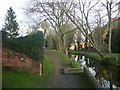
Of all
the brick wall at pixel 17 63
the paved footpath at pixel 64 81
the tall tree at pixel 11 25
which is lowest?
the paved footpath at pixel 64 81

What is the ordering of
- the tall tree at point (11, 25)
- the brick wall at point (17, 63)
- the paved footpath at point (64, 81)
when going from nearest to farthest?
the paved footpath at point (64, 81) < the brick wall at point (17, 63) < the tall tree at point (11, 25)

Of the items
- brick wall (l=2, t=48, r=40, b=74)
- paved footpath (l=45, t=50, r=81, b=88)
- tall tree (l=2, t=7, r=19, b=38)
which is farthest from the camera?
tall tree (l=2, t=7, r=19, b=38)

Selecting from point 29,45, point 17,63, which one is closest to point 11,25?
point 29,45

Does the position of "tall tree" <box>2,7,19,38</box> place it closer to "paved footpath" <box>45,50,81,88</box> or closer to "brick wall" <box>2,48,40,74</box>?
"brick wall" <box>2,48,40,74</box>

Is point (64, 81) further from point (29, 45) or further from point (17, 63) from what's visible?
point (29, 45)

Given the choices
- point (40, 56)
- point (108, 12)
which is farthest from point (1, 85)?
point (108, 12)

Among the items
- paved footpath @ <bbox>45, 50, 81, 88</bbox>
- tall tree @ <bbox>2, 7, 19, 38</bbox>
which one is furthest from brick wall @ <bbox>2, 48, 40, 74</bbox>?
tall tree @ <bbox>2, 7, 19, 38</bbox>

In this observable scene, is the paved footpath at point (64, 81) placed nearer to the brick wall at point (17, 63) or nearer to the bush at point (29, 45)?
the brick wall at point (17, 63)

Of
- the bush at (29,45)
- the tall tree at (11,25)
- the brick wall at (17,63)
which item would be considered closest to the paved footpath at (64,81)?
the brick wall at (17,63)

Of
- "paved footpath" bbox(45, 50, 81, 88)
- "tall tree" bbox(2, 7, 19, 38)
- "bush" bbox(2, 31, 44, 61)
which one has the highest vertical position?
"tall tree" bbox(2, 7, 19, 38)

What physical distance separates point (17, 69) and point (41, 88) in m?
1.98

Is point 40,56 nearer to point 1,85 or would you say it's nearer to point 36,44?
point 36,44

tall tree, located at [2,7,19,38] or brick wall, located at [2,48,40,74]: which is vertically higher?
tall tree, located at [2,7,19,38]

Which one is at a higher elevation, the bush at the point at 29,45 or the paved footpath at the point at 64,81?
the bush at the point at 29,45
